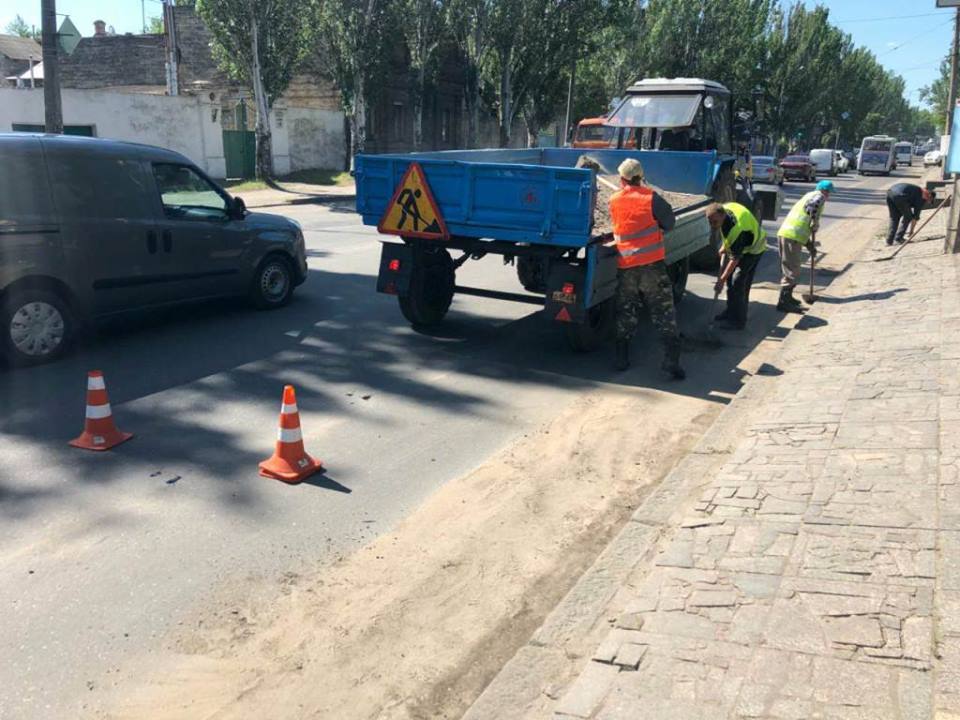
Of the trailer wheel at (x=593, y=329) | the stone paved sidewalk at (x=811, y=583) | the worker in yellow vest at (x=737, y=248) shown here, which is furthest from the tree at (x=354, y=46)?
the stone paved sidewalk at (x=811, y=583)

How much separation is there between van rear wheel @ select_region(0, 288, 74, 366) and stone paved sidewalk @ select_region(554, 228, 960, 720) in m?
5.47

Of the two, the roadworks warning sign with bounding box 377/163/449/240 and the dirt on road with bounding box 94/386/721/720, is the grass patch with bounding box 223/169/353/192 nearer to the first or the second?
the roadworks warning sign with bounding box 377/163/449/240

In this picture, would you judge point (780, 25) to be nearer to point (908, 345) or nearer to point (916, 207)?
point (916, 207)

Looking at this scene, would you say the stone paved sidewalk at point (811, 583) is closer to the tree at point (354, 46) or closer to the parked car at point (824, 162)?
the tree at point (354, 46)

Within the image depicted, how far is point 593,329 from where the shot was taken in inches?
309

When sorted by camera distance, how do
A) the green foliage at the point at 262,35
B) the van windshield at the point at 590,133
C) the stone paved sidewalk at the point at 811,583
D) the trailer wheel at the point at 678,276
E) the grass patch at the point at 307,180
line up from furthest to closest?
1. the van windshield at the point at 590,133
2. the grass patch at the point at 307,180
3. the green foliage at the point at 262,35
4. the trailer wheel at the point at 678,276
5. the stone paved sidewalk at the point at 811,583

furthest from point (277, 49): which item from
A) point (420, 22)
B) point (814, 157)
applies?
point (814, 157)

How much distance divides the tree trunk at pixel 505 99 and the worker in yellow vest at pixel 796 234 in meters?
22.3

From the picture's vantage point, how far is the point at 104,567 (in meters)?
3.92

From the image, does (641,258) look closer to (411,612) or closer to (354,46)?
(411,612)

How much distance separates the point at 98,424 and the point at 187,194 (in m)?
3.72

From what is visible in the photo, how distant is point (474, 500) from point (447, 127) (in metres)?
39.9

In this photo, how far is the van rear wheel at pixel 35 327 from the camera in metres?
6.69

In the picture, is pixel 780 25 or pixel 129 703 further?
pixel 780 25
